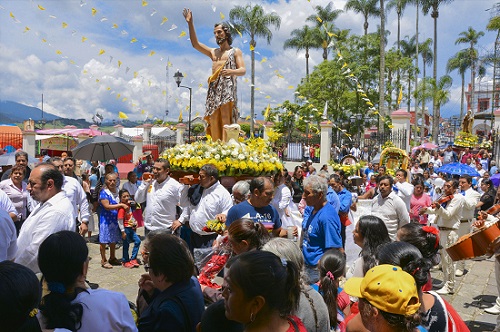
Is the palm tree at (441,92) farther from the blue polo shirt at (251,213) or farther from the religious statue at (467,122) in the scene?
the blue polo shirt at (251,213)

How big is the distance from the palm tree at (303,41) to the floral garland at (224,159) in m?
36.0

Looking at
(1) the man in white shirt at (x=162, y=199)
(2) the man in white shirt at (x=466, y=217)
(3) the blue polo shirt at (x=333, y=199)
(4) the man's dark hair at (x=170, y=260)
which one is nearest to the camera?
(4) the man's dark hair at (x=170, y=260)

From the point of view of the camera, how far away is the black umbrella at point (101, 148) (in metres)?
9.69

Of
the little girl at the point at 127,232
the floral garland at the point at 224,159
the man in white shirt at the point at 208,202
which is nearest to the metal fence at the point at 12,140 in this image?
the little girl at the point at 127,232

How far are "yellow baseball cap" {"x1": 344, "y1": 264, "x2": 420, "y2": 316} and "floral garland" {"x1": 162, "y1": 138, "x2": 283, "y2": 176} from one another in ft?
14.0

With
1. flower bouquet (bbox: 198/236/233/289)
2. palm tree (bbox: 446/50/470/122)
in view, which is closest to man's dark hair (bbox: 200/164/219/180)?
flower bouquet (bbox: 198/236/233/289)

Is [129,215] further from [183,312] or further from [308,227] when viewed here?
[183,312]

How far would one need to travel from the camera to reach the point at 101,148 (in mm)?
10203

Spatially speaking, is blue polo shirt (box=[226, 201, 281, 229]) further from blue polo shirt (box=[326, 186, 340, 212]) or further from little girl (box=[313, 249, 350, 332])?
blue polo shirt (box=[326, 186, 340, 212])

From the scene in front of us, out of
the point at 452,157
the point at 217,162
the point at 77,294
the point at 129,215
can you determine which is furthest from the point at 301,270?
the point at 452,157

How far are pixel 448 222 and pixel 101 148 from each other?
7.43 metres

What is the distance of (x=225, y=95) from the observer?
7770 mm

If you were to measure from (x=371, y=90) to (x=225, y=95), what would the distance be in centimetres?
2404

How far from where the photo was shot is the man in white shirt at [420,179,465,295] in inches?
253
